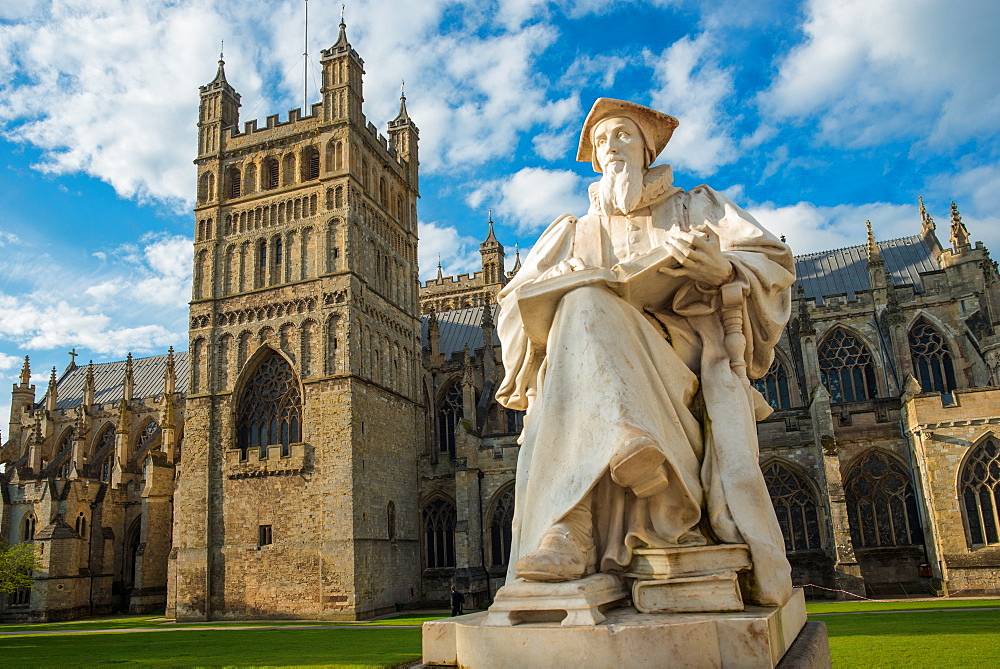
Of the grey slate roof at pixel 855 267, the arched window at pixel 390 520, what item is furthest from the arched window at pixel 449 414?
the grey slate roof at pixel 855 267

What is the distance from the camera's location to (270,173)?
27344mm

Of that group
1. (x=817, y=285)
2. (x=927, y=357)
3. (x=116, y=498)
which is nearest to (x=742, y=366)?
(x=927, y=357)

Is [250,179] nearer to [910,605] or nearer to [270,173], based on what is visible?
[270,173]

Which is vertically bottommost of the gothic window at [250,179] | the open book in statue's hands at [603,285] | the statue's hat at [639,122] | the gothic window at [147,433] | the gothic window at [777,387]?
the open book in statue's hands at [603,285]

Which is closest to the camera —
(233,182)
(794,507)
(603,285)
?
(603,285)

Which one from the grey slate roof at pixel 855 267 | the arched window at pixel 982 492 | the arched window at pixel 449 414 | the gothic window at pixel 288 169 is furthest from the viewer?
the arched window at pixel 449 414

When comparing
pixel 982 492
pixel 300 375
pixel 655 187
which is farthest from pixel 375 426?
pixel 655 187

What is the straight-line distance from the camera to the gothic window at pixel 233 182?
27.6m

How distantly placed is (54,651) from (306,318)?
535 inches

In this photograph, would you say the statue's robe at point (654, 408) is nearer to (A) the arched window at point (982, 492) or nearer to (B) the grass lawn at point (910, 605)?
(B) the grass lawn at point (910, 605)

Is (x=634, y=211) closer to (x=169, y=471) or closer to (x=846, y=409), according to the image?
(x=846, y=409)

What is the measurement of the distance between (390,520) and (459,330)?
42.1ft

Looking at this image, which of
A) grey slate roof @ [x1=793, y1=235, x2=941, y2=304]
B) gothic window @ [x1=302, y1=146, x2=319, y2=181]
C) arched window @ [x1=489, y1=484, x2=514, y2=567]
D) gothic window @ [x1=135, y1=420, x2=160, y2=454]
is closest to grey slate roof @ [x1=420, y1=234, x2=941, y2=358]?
grey slate roof @ [x1=793, y1=235, x2=941, y2=304]

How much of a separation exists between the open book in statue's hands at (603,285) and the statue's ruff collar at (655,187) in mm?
573
